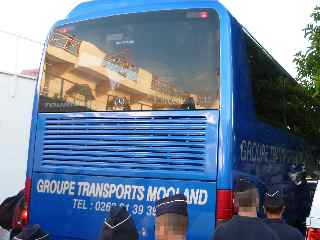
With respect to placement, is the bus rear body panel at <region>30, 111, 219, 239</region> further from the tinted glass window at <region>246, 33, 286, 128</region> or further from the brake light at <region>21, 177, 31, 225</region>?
the tinted glass window at <region>246, 33, 286, 128</region>

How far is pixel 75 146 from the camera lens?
20.2 feet

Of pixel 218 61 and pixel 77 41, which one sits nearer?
pixel 218 61

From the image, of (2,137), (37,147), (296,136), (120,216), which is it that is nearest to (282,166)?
(296,136)

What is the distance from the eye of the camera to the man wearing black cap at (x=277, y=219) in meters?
4.53

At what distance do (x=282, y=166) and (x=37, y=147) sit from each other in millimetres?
3633

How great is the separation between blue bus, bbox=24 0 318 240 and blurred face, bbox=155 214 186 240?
2517mm

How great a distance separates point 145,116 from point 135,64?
67 centimetres

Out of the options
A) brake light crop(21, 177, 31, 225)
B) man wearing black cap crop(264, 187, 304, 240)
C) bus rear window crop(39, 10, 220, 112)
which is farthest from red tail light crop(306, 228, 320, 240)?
brake light crop(21, 177, 31, 225)

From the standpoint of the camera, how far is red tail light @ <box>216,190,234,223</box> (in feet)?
16.9

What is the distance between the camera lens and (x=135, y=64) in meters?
6.01

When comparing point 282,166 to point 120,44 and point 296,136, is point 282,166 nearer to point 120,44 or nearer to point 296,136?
point 296,136

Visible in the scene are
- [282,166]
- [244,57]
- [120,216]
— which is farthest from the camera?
[282,166]

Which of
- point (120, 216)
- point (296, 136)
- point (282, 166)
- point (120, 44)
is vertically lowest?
point (120, 216)

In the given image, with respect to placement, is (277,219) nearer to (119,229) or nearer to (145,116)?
(119,229)
